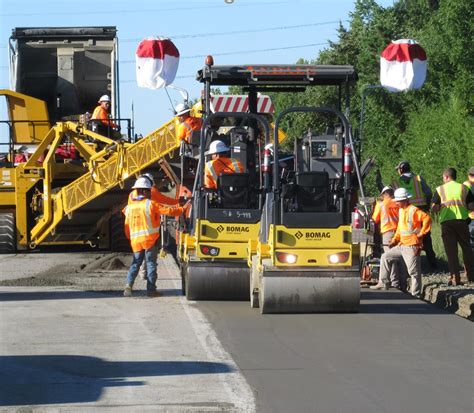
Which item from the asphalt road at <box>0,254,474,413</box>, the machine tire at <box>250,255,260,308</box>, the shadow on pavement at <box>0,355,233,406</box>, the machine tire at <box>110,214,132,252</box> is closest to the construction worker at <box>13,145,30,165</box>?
the machine tire at <box>110,214,132,252</box>

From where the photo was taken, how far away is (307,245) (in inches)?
556

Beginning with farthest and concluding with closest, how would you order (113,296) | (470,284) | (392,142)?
(392,142)
(470,284)
(113,296)

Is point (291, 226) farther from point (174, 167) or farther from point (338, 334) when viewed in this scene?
point (174, 167)

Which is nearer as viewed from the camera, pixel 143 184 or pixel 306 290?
pixel 306 290

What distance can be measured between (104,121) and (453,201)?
8.58 meters

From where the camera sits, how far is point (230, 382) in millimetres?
9719

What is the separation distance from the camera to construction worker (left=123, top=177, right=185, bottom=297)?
1619 cm

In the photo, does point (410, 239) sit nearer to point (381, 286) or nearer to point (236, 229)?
point (381, 286)

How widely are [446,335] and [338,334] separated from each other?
1.16 metres

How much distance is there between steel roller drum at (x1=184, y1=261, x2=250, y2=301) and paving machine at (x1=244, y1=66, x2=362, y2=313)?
51 cm

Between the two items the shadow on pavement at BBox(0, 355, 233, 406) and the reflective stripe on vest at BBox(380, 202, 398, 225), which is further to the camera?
the reflective stripe on vest at BBox(380, 202, 398, 225)

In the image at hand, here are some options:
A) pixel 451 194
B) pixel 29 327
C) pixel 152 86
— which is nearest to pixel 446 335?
pixel 29 327

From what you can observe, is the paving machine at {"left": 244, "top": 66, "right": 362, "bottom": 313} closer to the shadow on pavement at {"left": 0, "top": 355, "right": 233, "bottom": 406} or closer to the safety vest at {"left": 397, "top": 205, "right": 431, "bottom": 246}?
the safety vest at {"left": 397, "top": 205, "right": 431, "bottom": 246}

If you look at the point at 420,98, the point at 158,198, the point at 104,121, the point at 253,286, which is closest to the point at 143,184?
the point at 158,198
